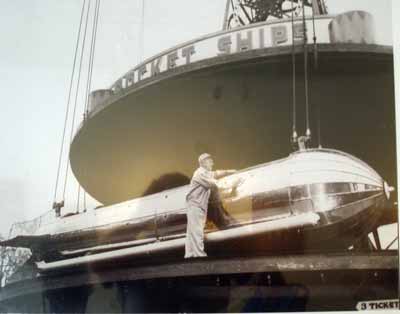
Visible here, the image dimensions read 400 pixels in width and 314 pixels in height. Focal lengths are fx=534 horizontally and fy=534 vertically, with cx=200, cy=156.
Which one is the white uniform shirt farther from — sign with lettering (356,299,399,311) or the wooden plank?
sign with lettering (356,299,399,311)

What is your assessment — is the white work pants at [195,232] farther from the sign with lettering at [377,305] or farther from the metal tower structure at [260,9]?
the metal tower structure at [260,9]

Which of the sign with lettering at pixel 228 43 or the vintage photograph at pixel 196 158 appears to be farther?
the sign with lettering at pixel 228 43

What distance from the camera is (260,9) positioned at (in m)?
1.55

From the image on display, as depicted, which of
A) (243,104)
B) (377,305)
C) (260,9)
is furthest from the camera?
(260,9)

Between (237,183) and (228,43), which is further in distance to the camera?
(228,43)

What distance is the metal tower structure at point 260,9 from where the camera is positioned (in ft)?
4.45

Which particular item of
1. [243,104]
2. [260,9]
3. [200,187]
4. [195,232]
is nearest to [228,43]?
[243,104]

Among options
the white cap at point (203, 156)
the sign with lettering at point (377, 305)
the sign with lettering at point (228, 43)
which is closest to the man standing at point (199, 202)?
the white cap at point (203, 156)

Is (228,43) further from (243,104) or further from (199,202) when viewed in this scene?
(199,202)

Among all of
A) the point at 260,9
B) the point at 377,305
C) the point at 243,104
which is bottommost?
the point at 377,305

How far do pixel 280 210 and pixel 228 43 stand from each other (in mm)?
442

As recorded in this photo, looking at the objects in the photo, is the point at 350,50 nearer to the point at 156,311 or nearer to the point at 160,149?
the point at 160,149

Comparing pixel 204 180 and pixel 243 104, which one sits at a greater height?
pixel 243 104

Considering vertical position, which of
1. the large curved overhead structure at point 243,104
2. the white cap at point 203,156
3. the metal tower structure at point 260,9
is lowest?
the white cap at point 203,156
